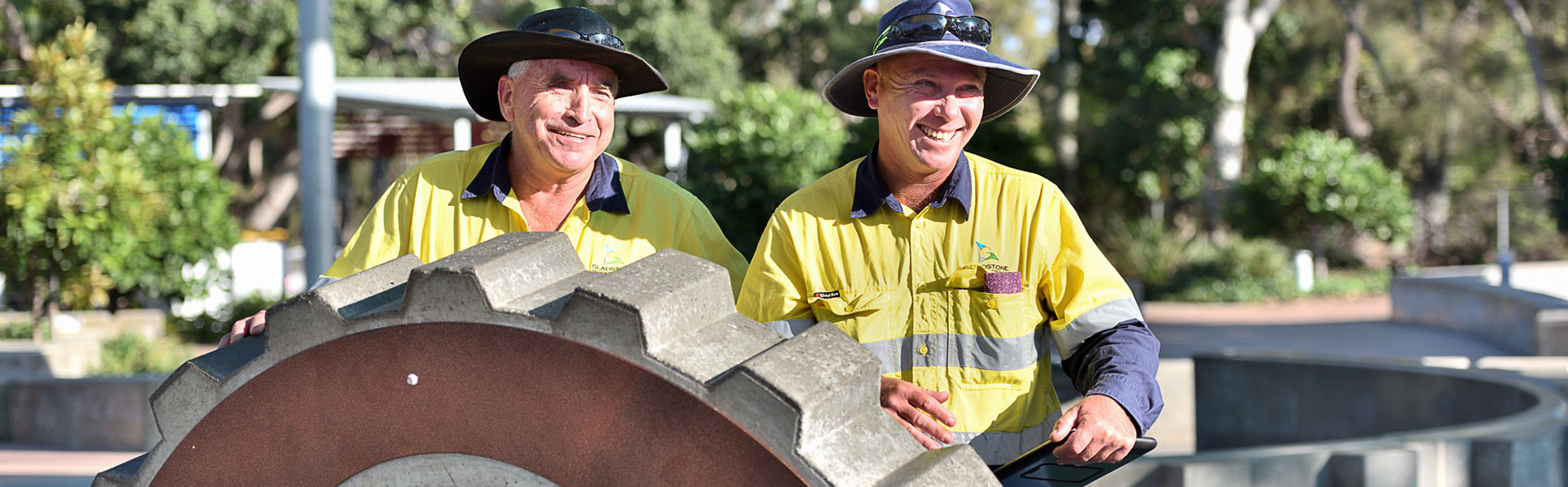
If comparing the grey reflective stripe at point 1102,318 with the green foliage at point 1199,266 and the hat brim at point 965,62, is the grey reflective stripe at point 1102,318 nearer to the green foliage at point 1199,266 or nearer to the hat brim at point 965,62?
the hat brim at point 965,62

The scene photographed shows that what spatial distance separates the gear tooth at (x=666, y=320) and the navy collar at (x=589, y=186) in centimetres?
101

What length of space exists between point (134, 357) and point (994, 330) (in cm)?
955

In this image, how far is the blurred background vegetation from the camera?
13.4m

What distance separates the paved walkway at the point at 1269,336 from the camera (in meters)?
7.50

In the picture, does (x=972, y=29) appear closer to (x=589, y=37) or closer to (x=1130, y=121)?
(x=589, y=37)

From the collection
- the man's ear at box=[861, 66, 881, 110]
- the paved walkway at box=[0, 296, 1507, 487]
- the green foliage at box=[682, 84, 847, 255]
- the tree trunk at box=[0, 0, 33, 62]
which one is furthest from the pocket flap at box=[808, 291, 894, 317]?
the tree trunk at box=[0, 0, 33, 62]

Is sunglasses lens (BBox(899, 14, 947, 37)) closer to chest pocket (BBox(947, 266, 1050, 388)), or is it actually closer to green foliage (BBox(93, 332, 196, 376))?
chest pocket (BBox(947, 266, 1050, 388))

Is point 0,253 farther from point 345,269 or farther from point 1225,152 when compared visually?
point 1225,152

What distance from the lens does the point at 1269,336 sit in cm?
1505

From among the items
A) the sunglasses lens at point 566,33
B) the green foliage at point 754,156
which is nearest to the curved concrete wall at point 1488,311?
the green foliage at point 754,156

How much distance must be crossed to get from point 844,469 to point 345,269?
147cm

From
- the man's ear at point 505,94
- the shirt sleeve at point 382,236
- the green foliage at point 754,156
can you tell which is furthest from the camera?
the green foliage at point 754,156

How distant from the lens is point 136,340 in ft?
34.7

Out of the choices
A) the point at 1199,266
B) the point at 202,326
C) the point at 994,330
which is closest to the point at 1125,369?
the point at 994,330
